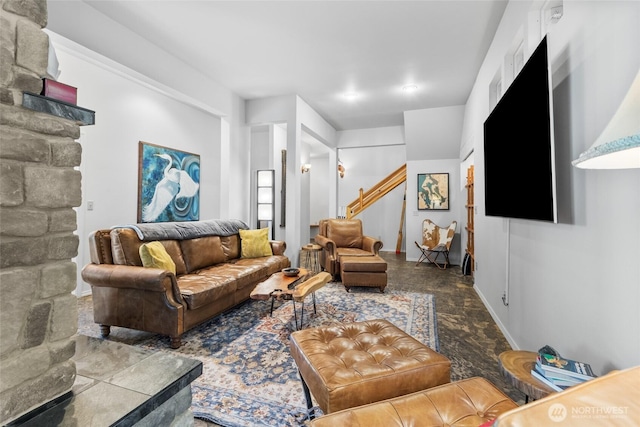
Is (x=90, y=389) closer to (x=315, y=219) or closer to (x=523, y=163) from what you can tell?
(x=523, y=163)

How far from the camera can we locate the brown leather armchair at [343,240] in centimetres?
443

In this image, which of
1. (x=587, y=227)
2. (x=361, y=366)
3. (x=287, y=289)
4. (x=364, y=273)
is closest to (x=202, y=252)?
(x=287, y=289)

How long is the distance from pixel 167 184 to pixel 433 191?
17.0 feet

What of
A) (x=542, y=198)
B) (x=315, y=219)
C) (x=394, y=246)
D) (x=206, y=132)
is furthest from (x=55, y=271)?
(x=315, y=219)

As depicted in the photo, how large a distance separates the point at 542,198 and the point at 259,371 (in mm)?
2036

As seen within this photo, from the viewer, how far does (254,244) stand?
402 centimetres

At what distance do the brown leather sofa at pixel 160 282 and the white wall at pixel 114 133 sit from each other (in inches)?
55.5

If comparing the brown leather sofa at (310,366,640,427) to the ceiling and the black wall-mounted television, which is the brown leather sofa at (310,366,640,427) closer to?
the black wall-mounted television

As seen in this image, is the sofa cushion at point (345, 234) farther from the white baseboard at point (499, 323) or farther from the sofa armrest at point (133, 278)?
the sofa armrest at point (133, 278)

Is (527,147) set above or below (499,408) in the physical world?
above

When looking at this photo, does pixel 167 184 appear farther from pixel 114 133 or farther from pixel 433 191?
pixel 433 191

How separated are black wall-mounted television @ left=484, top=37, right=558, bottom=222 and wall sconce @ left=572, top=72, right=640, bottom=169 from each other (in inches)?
22.8

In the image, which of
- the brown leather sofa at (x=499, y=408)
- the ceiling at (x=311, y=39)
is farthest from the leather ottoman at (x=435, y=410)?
the ceiling at (x=311, y=39)

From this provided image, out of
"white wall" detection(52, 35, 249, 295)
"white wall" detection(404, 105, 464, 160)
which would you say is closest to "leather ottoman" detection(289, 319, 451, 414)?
"white wall" detection(52, 35, 249, 295)
